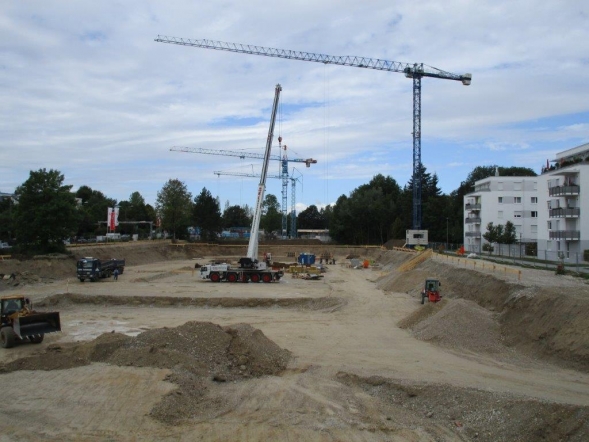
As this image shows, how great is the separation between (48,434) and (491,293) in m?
25.2

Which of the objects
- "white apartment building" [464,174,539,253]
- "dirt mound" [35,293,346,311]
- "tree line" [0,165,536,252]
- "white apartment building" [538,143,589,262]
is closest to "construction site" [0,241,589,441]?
"dirt mound" [35,293,346,311]

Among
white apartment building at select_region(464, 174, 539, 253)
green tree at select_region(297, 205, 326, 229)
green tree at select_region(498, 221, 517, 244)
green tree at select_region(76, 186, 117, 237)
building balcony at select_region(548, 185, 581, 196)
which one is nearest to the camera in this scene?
building balcony at select_region(548, 185, 581, 196)

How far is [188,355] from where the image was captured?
1802 cm

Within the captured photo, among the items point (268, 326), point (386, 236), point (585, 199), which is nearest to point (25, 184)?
point (268, 326)

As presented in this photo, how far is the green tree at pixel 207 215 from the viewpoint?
352 feet

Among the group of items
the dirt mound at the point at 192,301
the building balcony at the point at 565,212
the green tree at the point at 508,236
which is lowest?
the dirt mound at the point at 192,301

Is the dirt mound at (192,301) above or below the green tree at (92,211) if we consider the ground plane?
below

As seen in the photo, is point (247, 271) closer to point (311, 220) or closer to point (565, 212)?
point (565, 212)

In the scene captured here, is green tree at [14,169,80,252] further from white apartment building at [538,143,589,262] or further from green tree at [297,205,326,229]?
green tree at [297,205,326,229]

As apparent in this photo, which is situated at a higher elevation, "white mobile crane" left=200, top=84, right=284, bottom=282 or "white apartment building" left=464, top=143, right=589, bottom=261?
"white apartment building" left=464, top=143, right=589, bottom=261

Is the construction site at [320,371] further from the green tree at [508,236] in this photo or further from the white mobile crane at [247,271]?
the green tree at [508,236]

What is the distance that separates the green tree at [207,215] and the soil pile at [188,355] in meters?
87.6

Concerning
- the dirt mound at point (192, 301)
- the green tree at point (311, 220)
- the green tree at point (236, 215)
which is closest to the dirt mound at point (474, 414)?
the dirt mound at point (192, 301)

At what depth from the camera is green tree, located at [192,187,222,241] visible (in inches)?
4222
